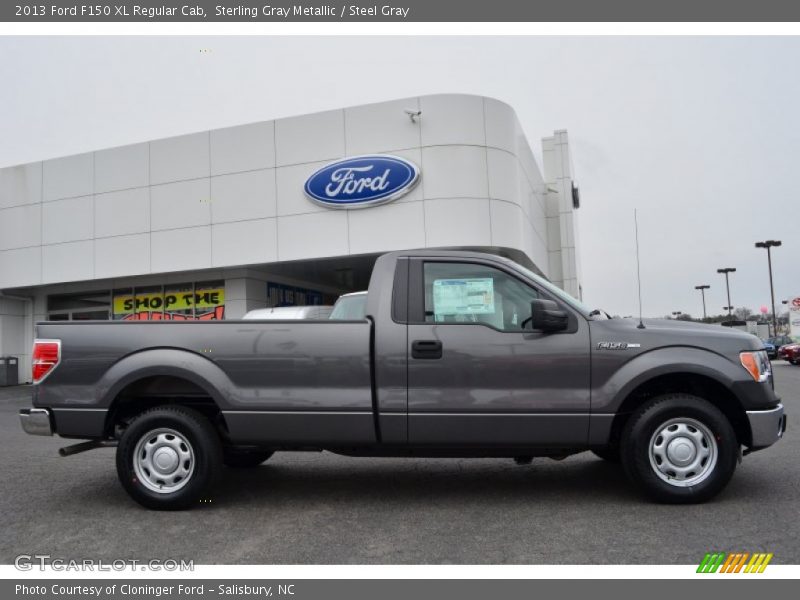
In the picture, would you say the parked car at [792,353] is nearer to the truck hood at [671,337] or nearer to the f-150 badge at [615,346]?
the truck hood at [671,337]

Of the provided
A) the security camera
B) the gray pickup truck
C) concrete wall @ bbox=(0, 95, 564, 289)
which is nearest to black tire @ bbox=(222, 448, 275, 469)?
the gray pickup truck

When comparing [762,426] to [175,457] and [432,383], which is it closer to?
[432,383]

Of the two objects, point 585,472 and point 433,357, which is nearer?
point 433,357

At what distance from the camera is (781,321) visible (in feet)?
220

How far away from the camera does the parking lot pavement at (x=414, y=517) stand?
4.03 metres

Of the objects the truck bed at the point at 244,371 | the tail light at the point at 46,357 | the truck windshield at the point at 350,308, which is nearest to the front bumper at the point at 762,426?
the truck bed at the point at 244,371

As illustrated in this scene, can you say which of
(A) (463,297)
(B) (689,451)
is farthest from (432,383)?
(B) (689,451)

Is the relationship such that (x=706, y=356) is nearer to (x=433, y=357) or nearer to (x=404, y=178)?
(x=433, y=357)

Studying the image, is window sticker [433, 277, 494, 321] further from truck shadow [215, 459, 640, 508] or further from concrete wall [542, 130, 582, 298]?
concrete wall [542, 130, 582, 298]

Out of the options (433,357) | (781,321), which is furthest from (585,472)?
(781,321)

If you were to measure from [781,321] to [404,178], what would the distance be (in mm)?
64021

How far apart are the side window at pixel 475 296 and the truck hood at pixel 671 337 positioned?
1.91 feet

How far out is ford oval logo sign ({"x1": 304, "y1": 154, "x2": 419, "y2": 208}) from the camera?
17.0 meters

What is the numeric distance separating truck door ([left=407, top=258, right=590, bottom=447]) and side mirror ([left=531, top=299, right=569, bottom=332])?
101mm
